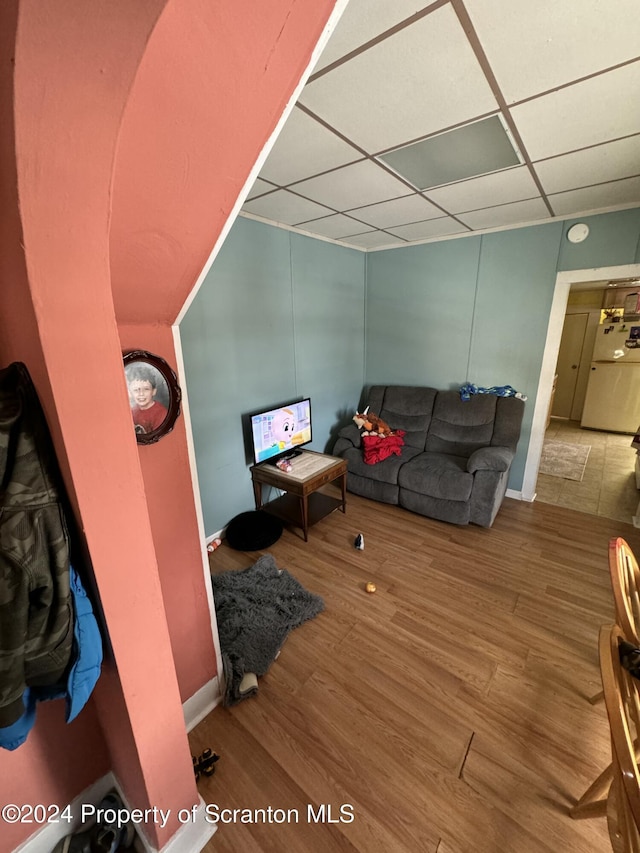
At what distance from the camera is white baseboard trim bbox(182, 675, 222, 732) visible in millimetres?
1437

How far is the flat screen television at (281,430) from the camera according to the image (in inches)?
106

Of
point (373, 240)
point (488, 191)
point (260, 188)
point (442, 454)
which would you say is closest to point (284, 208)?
point (260, 188)

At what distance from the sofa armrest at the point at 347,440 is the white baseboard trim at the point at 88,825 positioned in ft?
8.19

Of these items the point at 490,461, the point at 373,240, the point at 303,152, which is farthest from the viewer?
the point at 373,240

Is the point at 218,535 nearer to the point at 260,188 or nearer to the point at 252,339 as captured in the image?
the point at 252,339

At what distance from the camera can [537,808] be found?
3.86 feet

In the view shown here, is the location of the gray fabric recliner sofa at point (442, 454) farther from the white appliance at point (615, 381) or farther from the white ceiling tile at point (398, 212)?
the white appliance at point (615, 381)

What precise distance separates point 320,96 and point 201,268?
0.93 meters

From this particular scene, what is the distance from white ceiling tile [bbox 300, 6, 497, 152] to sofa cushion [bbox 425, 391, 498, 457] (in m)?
2.27

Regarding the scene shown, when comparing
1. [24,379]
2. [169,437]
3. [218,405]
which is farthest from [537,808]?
[218,405]

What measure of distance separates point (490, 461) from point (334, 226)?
7.80 ft

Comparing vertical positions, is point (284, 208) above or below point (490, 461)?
above

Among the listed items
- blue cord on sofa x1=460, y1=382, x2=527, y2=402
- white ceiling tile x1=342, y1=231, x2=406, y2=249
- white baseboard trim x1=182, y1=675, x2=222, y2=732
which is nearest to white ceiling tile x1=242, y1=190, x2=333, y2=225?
white ceiling tile x1=342, y1=231, x2=406, y2=249

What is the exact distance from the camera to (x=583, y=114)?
1.39 m
